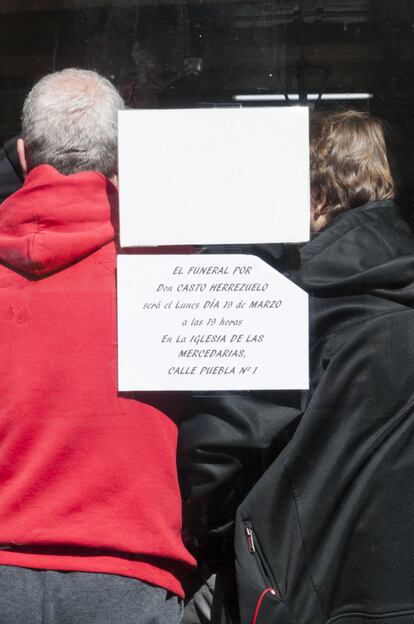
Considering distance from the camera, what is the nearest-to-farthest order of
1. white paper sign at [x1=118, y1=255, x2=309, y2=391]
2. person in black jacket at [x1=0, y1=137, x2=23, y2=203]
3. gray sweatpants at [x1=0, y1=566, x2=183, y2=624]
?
1. gray sweatpants at [x1=0, y1=566, x2=183, y2=624]
2. white paper sign at [x1=118, y1=255, x2=309, y2=391]
3. person in black jacket at [x1=0, y1=137, x2=23, y2=203]

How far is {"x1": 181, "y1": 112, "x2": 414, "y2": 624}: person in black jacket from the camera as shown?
5.90ft

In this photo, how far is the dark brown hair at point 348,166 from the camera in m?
1.96

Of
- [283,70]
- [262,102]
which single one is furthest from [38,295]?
[283,70]

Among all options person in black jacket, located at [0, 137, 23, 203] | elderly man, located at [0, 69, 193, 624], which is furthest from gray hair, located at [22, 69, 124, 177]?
person in black jacket, located at [0, 137, 23, 203]

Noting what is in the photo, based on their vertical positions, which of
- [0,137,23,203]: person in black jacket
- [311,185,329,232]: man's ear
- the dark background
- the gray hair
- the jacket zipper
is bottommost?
the jacket zipper

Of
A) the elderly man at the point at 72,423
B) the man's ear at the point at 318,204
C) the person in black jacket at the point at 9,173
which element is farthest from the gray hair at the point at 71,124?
the man's ear at the point at 318,204

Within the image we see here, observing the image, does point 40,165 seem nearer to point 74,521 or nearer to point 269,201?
point 269,201

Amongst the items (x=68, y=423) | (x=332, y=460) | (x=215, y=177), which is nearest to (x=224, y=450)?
(x=332, y=460)

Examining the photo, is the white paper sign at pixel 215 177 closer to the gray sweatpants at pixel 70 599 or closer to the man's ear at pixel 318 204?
the man's ear at pixel 318 204

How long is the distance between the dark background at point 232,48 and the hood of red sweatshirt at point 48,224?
1.23 ft

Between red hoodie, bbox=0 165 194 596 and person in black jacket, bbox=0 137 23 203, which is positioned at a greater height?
person in black jacket, bbox=0 137 23 203

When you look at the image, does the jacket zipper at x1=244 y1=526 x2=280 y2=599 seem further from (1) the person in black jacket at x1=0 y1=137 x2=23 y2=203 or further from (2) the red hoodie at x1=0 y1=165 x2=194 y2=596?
(1) the person in black jacket at x1=0 y1=137 x2=23 y2=203

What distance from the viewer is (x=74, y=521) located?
5.58ft

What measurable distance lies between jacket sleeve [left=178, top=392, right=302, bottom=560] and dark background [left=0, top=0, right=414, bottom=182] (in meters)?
0.65
